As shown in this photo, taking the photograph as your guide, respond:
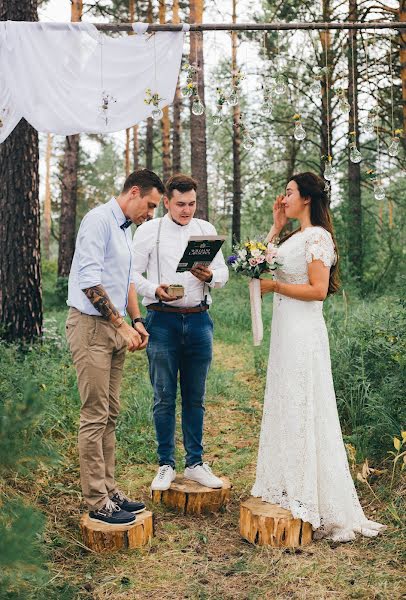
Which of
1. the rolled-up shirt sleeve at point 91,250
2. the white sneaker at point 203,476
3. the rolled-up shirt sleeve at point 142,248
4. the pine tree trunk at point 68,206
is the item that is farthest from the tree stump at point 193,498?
the pine tree trunk at point 68,206

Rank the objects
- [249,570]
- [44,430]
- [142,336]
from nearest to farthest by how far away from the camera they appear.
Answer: [249,570] → [142,336] → [44,430]

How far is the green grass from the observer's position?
3471 mm

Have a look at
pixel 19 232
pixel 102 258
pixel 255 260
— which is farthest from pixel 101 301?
pixel 19 232

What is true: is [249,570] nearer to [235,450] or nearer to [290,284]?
[290,284]

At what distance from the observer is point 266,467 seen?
174 inches

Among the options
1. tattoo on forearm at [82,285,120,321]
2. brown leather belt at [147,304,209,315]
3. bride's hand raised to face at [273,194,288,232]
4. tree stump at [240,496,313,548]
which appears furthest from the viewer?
brown leather belt at [147,304,209,315]

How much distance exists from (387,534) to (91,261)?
2.51 metres

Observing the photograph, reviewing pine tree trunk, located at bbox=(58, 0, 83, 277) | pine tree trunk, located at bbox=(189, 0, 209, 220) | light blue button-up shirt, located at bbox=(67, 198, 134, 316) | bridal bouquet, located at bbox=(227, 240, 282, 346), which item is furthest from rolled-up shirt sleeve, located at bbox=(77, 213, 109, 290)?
pine tree trunk, located at bbox=(58, 0, 83, 277)

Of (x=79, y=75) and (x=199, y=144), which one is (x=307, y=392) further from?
(x=199, y=144)

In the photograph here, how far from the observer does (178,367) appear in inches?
189

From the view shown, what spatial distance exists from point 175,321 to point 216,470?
158 cm

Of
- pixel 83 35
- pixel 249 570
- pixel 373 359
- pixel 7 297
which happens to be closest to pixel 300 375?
pixel 249 570

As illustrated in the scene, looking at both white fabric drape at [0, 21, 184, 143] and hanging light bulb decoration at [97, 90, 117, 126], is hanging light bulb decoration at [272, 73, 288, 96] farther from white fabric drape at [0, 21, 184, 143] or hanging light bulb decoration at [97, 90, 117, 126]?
hanging light bulb decoration at [97, 90, 117, 126]

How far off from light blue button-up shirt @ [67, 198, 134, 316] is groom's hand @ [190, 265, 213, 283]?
48 cm
